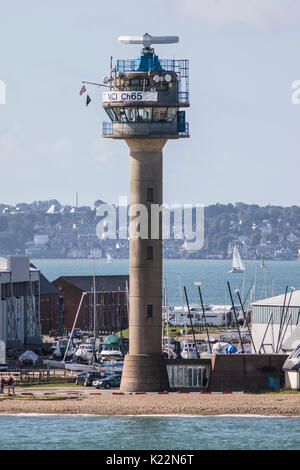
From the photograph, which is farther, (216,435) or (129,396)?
(129,396)

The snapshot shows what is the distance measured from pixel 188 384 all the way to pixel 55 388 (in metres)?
11.4

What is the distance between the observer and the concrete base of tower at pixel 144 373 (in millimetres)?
92938

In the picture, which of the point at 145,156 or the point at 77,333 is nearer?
the point at 145,156

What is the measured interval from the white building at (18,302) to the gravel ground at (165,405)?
34.3 m

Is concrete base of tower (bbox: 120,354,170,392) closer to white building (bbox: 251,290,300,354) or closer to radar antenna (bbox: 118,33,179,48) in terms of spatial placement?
white building (bbox: 251,290,300,354)

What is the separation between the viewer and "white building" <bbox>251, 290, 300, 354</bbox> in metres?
107

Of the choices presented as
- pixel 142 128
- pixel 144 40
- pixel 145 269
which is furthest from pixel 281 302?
pixel 144 40

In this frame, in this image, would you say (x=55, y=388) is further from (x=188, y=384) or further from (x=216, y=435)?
(x=216, y=435)

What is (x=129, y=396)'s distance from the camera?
9281 cm

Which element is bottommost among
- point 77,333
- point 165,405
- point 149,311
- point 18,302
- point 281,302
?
point 165,405

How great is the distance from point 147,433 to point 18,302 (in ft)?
173

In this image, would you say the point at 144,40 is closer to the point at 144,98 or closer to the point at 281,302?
the point at 144,98

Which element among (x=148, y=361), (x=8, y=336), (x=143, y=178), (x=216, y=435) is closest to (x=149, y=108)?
(x=143, y=178)

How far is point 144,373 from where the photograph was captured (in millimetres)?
93125
